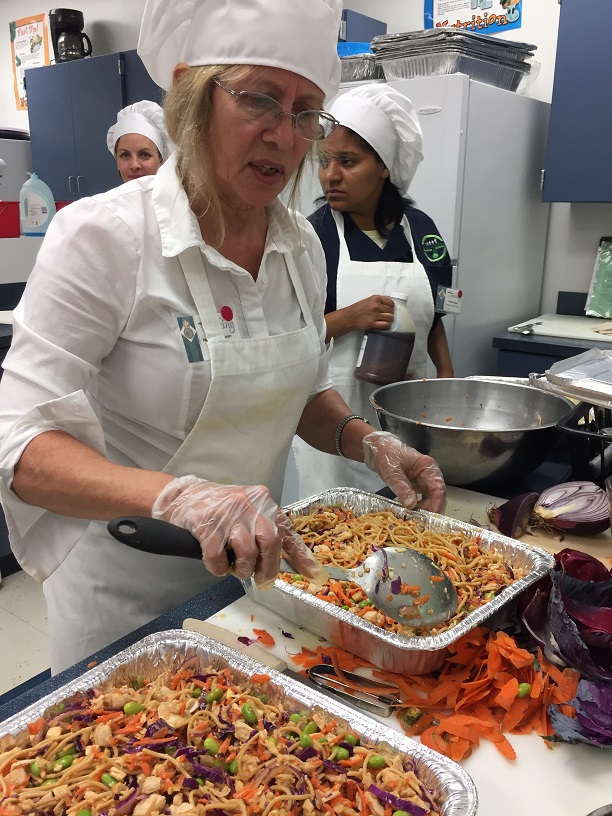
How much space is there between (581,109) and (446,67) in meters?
0.73

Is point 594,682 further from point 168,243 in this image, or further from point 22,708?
point 168,243

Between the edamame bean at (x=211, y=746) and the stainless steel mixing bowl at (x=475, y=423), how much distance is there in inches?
34.3

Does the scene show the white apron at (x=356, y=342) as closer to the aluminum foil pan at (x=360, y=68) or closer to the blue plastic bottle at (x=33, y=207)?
the aluminum foil pan at (x=360, y=68)

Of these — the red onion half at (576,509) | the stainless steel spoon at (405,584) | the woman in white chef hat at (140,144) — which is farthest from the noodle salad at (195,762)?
the woman in white chef hat at (140,144)

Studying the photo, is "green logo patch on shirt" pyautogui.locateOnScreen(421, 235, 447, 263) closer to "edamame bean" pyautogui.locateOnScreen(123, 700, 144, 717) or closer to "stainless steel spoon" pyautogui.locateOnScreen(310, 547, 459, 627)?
"stainless steel spoon" pyautogui.locateOnScreen(310, 547, 459, 627)

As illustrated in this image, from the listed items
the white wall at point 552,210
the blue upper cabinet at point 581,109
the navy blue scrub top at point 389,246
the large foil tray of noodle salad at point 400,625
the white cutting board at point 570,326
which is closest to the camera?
the large foil tray of noodle salad at point 400,625

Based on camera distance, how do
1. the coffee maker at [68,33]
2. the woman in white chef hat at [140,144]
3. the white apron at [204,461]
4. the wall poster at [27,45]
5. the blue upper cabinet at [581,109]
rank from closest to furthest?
the white apron at [204,461], the blue upper cabinet at [581,109], the woman in white chef hat at [140,144], the coffee maker at [68,33], the wall poster at [27,45]

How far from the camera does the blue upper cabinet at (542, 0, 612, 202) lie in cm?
313

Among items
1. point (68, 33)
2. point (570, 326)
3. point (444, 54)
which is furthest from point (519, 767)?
point (68, 33)

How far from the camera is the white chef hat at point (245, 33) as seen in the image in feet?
3.79

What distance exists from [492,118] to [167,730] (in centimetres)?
304

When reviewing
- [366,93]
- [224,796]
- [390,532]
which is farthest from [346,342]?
[224,796]

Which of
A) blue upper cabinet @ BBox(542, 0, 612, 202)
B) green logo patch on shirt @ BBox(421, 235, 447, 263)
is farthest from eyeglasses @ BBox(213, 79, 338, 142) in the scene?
blue upper cabinet @ BBox(542, 0, 612, 202)

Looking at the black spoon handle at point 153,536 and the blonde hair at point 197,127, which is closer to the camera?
the black spoon handle at point 153,536
